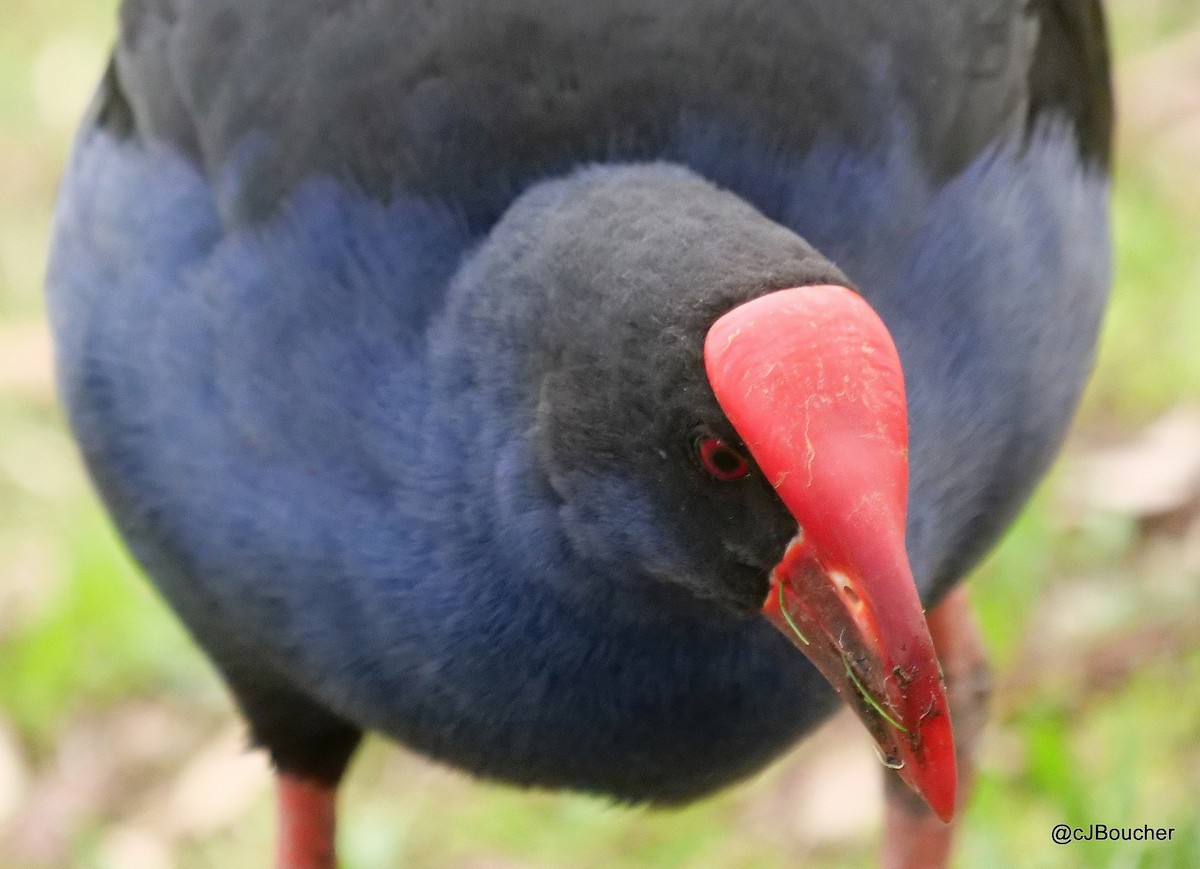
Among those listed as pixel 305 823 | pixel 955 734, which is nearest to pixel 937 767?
pixel 955 734

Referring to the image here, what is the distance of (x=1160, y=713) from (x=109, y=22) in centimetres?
340

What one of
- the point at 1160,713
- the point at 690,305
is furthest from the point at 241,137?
the point at 1160,713

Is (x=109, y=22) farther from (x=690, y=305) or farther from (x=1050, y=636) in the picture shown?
(x=690, y=305)

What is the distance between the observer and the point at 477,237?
6.13ft

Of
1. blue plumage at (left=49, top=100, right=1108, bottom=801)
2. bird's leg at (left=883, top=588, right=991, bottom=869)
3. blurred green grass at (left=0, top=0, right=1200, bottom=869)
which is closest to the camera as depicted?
blue plumage at (left=49, top=100, right=1108, bottom=801)

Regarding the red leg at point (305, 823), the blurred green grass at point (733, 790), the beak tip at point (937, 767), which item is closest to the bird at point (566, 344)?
the beak tip at point (937, 767)

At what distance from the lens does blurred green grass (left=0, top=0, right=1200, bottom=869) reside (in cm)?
270

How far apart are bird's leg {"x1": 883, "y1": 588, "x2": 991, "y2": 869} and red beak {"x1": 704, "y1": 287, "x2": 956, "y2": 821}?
102 centimetres

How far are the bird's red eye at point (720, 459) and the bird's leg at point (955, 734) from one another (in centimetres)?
103

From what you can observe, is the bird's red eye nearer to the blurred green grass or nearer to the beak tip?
the beak tip

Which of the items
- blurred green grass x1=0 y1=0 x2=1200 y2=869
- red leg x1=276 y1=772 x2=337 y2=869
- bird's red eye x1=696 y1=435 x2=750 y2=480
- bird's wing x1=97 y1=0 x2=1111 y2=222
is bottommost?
blurred green grass x1=0 y1=0 x2=1200 y2=869

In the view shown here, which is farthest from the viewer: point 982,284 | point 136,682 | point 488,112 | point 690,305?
point 136,682

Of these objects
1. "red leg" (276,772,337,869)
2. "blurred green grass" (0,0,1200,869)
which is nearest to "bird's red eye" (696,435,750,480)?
"blurred green grass" (0,0,1200,869)

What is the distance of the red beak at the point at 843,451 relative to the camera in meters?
1.45
